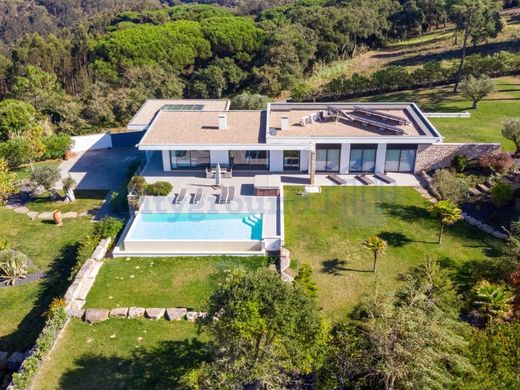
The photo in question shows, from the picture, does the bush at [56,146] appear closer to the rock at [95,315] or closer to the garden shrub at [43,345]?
the garden shrub at [43,345]

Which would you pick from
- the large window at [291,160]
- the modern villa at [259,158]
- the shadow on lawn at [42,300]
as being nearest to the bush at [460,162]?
the modern villa at [259,158]

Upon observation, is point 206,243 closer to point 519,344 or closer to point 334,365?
point 334,365

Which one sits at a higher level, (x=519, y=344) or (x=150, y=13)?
(x=150, y=13)

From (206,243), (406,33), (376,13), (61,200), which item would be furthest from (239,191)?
(406,33)

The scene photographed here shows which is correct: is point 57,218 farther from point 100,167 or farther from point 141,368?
point 141,368

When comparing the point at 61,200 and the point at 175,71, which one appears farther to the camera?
the point at 175,71

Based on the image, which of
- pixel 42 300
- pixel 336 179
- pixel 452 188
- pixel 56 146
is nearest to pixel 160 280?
pixel 42 300
